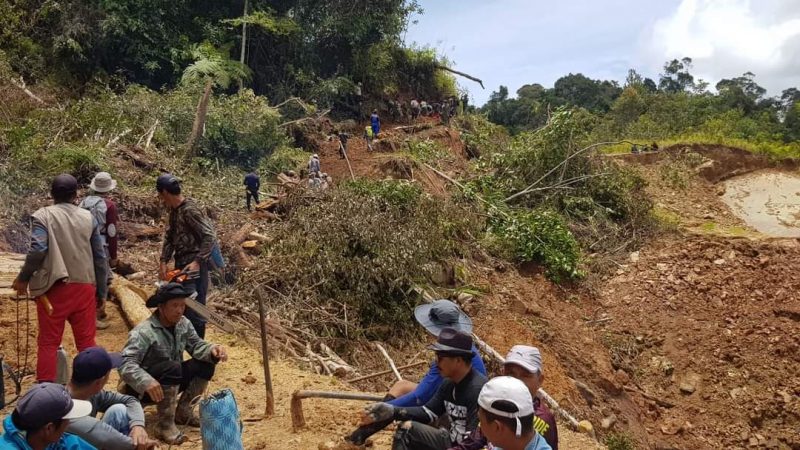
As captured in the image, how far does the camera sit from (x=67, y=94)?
44.0 ft

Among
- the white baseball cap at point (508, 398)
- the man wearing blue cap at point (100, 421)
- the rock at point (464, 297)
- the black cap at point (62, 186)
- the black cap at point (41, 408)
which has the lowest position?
the rock at point (464, 297)

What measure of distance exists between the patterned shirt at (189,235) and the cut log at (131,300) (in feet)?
3.01

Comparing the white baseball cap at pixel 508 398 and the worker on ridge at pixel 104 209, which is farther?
the worker on ridge at pixel 104 209

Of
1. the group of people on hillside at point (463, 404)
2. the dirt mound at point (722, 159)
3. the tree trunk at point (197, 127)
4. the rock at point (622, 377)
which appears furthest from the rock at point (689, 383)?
the dirt mound at point (722, 159)

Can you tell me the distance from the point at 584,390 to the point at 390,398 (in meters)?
5.06

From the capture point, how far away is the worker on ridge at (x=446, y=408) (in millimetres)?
2738

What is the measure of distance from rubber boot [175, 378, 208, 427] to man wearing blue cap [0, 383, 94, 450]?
1.51m

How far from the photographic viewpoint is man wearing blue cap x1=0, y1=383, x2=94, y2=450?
6.51 feet

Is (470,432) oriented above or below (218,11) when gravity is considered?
below

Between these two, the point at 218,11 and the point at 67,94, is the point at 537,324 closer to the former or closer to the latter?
the point at 67,94

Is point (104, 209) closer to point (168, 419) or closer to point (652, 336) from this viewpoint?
point (168, 419)

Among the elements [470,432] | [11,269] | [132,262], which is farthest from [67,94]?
[470,432]

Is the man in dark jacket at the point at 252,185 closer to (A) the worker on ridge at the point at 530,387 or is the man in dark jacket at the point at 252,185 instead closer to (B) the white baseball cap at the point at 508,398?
(A) the worker on ridge at the point at 530,387

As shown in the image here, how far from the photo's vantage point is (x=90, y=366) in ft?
8.22
